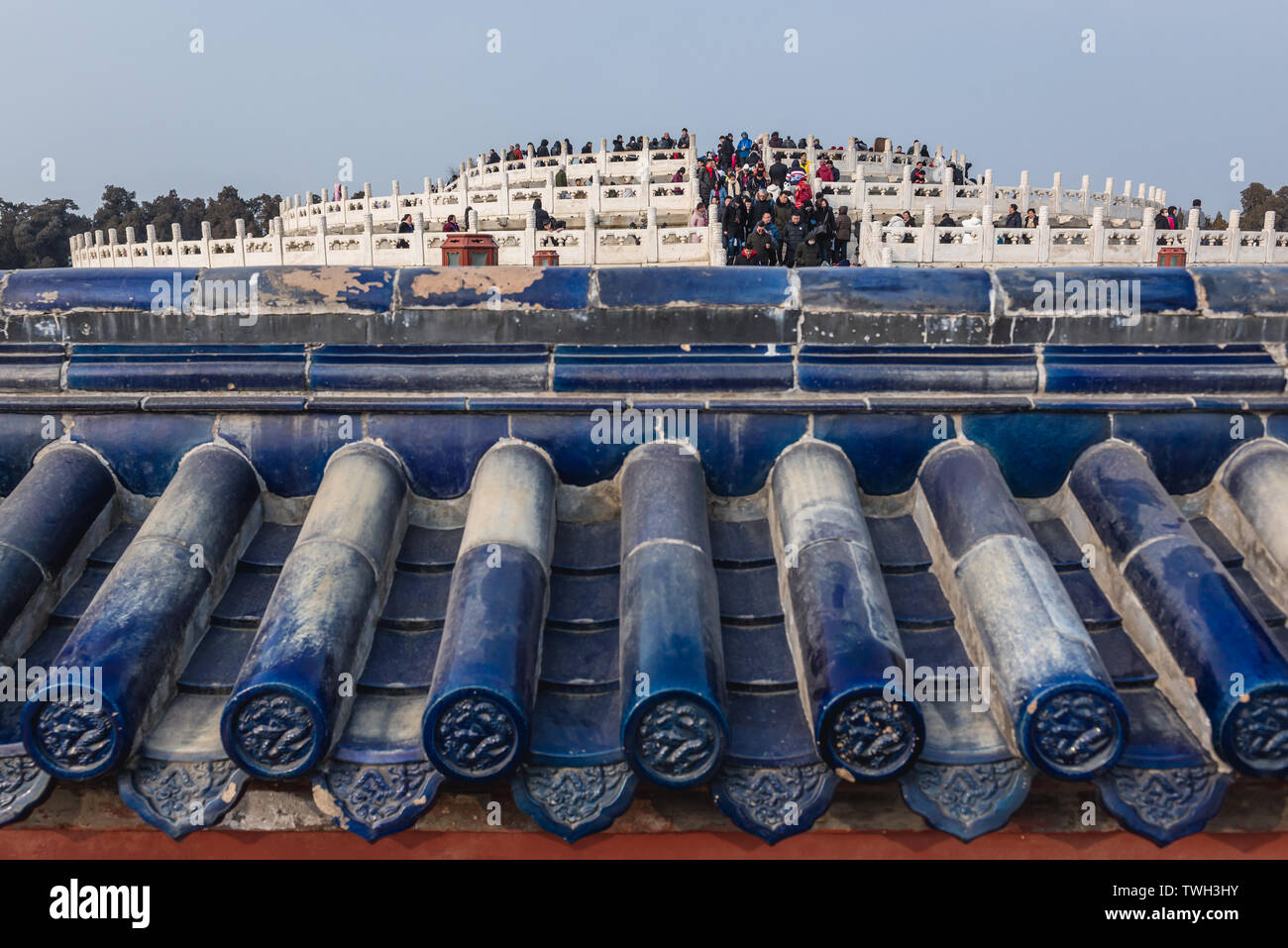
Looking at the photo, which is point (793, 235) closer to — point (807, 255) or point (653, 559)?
point (807, 255)

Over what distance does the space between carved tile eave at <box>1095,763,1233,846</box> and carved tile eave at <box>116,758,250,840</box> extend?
2.05 meters

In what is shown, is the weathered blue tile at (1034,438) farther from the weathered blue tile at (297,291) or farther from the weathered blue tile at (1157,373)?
the weathered blue tile at (297,291)

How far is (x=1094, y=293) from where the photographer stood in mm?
3414

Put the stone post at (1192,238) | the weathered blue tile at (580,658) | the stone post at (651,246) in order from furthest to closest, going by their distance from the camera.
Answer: the stone post at (1192,238), the stone post at (651,246), the weathered blue tile at (580,658)

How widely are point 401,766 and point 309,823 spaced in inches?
14.1

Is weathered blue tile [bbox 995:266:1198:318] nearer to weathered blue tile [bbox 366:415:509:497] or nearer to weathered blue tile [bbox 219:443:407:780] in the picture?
weathered blue tile [bbox 366:415:509:497]

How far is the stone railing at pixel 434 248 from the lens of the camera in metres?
20.7

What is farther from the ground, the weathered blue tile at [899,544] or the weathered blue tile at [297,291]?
the weathered blue tile at [297,291]

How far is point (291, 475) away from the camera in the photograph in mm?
3248

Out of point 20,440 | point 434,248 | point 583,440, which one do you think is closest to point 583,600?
point 583,440

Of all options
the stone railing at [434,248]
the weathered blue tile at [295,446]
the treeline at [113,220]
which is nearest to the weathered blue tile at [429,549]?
the weathered blue tile at [295,446]

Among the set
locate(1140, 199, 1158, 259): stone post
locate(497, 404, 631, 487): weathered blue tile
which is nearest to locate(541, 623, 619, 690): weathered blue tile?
locate(497, 404, 631, 487): weathered blue tile

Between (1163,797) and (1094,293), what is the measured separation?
69.0 inches

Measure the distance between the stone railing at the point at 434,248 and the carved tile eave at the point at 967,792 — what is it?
14.8 metres
